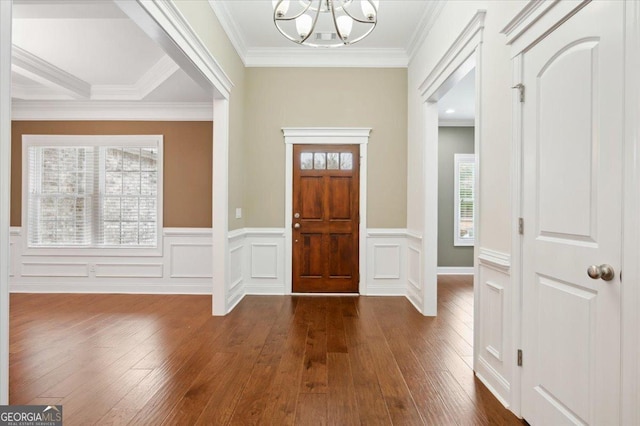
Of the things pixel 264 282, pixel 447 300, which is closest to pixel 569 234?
pixel 447 300

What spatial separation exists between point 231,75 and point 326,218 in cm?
220

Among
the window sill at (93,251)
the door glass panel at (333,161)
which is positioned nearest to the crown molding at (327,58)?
the door glass panel at (333,161)

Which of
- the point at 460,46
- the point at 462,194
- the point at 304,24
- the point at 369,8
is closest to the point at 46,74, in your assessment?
the point at 304,24

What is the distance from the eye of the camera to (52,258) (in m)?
5.34

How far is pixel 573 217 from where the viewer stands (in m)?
1.72

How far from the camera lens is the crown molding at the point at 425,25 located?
374 cm

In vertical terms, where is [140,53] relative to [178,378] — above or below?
above

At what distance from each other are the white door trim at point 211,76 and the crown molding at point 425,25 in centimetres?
230

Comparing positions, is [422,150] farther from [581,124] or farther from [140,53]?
[140,53]

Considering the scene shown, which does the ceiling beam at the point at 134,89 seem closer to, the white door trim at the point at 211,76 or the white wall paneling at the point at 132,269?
the white door trim at the point at 211,76

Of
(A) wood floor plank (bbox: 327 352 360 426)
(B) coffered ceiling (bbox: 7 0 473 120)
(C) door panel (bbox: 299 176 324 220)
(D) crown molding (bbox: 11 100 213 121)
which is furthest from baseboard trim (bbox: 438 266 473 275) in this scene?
(D) crown molding (bbox: 11 100 213 121)

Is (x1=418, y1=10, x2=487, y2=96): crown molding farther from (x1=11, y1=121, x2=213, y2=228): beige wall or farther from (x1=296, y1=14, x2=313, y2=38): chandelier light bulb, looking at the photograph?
(x1=11, y1=121, x2=213, y2=228): beige wall

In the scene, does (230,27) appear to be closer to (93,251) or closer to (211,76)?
(211,76)

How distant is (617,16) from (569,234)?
93 cm
